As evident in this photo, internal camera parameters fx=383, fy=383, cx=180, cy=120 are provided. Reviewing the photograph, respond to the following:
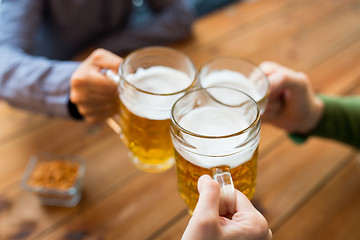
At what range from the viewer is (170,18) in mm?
1428

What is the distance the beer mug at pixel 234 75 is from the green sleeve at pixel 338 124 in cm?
31

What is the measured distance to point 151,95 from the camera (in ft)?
1.94

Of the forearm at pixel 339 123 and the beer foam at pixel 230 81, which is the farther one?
the forearm at pixel 339 123

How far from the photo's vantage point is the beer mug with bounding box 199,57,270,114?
691mm

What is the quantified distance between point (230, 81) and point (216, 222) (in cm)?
35

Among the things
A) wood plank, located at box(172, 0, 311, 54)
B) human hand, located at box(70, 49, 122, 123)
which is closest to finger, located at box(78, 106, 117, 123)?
human hand, located at box(70, 49, 122, 123)

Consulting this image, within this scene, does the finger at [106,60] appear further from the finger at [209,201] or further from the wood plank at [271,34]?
the wood plank at [271,34]

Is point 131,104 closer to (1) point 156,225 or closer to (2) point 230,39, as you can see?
(1) point 156,225

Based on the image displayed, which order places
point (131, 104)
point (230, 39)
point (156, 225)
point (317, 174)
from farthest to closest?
point (230, 39) < point (317, 174) < point (156, 225) < point (131, 104)

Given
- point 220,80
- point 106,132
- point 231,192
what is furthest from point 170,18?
point 231,192

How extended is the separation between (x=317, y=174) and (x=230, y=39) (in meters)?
0.64

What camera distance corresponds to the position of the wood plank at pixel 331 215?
80cm

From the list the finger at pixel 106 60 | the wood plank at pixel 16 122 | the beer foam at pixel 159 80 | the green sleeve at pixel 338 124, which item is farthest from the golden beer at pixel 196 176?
the wood plank at pixel 16 122

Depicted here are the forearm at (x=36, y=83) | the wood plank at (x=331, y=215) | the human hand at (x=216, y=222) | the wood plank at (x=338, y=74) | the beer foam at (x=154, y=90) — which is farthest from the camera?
the wood plank at (x=338, y=74)
